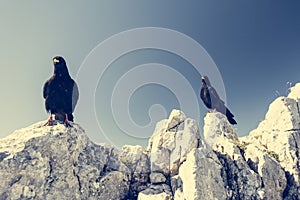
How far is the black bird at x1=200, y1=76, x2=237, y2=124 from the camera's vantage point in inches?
920

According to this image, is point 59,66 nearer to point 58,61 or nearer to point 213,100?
point 58,61

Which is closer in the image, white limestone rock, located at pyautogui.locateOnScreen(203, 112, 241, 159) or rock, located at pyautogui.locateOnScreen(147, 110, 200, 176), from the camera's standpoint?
rock, located at pyautogui.locateOnScreen(147, 110, 200, 176)

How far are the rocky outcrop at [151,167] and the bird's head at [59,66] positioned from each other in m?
3.62

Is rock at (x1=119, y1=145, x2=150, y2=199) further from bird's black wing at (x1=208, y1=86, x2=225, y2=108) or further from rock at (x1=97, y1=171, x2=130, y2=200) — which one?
bird's black wing at (x1=208, y1=86, x2=225, y2=108)

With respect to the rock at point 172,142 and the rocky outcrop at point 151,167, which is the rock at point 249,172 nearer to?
the rocky outcrop at point 151,167

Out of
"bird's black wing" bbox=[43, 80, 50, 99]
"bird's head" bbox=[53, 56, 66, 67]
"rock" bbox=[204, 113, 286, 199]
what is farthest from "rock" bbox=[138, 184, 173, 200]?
"bird's head" bbox=[53, 56, 66, 67]

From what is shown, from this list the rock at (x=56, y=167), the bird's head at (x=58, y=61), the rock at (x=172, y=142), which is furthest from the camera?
the bird's head at (x=58, y=61)

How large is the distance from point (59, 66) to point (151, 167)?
9091 millimetres

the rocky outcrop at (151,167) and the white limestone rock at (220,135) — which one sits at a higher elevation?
the white limestone rock at (220,135)

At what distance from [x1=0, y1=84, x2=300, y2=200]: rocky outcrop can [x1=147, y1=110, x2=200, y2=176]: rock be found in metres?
0.06

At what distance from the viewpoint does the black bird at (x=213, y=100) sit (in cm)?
2336

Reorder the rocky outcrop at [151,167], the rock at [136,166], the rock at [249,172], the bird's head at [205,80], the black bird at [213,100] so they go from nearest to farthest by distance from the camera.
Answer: the rocky outcrop at [151,167], the rock at [249,172], the rock at [136,166], the black bird at [213,100], the bird's head at [205,80]

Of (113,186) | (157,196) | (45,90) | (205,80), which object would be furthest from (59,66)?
(205,80)

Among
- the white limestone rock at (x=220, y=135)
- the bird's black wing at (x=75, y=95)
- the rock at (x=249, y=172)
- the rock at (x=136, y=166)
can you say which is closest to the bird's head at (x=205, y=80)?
the white limestone rock at (x=220, y=135)
